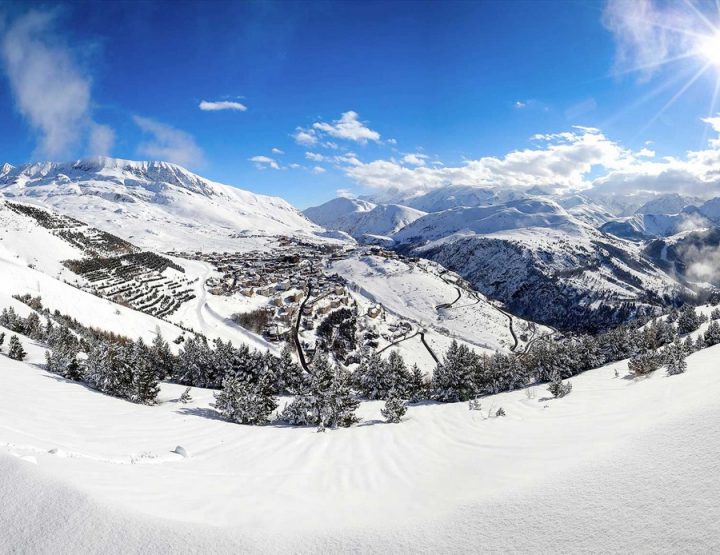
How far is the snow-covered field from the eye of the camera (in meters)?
3.88

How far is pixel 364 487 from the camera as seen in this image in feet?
27.0

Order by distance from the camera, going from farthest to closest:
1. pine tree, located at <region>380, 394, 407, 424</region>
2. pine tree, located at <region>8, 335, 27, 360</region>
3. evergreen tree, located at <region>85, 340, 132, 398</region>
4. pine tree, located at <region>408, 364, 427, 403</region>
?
pine tree, located at <region>408, 364, 427, 403</region>, pine tree, located at <region>8, 335, 27, 360</region>, pine tree, located at <region>380, 394, 407, 424</region>, evergreen tree, located at <region>85, 340, 132, 398</region>

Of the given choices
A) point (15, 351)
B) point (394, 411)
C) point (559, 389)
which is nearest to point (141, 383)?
point (15, 351)

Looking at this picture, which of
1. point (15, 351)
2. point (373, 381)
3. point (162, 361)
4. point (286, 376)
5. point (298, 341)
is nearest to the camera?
point (15, 351)

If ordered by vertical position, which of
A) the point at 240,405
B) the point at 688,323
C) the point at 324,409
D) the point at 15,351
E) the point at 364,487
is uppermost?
the point at 688,323

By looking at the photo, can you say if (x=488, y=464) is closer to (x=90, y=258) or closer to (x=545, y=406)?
(x=545, y=406)

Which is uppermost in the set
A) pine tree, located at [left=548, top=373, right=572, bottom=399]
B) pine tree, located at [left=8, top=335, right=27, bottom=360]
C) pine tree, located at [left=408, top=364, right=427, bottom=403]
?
pine tree, located at [left=8, top=335, right=27, bottom=360]

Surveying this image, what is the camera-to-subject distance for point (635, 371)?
18516 mm

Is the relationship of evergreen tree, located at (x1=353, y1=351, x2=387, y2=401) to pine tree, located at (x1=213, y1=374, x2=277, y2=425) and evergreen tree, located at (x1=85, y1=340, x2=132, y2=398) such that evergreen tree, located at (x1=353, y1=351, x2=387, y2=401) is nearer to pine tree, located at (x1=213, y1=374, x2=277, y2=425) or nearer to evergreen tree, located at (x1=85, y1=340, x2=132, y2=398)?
pine tree, located at (x1=213, y1=374, x2=277, y2=425)

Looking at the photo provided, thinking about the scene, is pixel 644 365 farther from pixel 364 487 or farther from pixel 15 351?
pixel 15 351

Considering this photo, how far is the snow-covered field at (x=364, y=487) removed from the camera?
12.7ft

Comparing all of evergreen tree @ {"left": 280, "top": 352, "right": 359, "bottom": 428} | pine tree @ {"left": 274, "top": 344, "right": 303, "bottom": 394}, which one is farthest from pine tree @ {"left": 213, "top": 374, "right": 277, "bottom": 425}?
pine tree @ {"left": 274, "top": 344, "right": 303, "bottom": 394}

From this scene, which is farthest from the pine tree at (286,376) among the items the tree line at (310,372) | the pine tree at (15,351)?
the pine tree at (15,351)

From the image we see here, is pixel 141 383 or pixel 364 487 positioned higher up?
pixel 141 383
